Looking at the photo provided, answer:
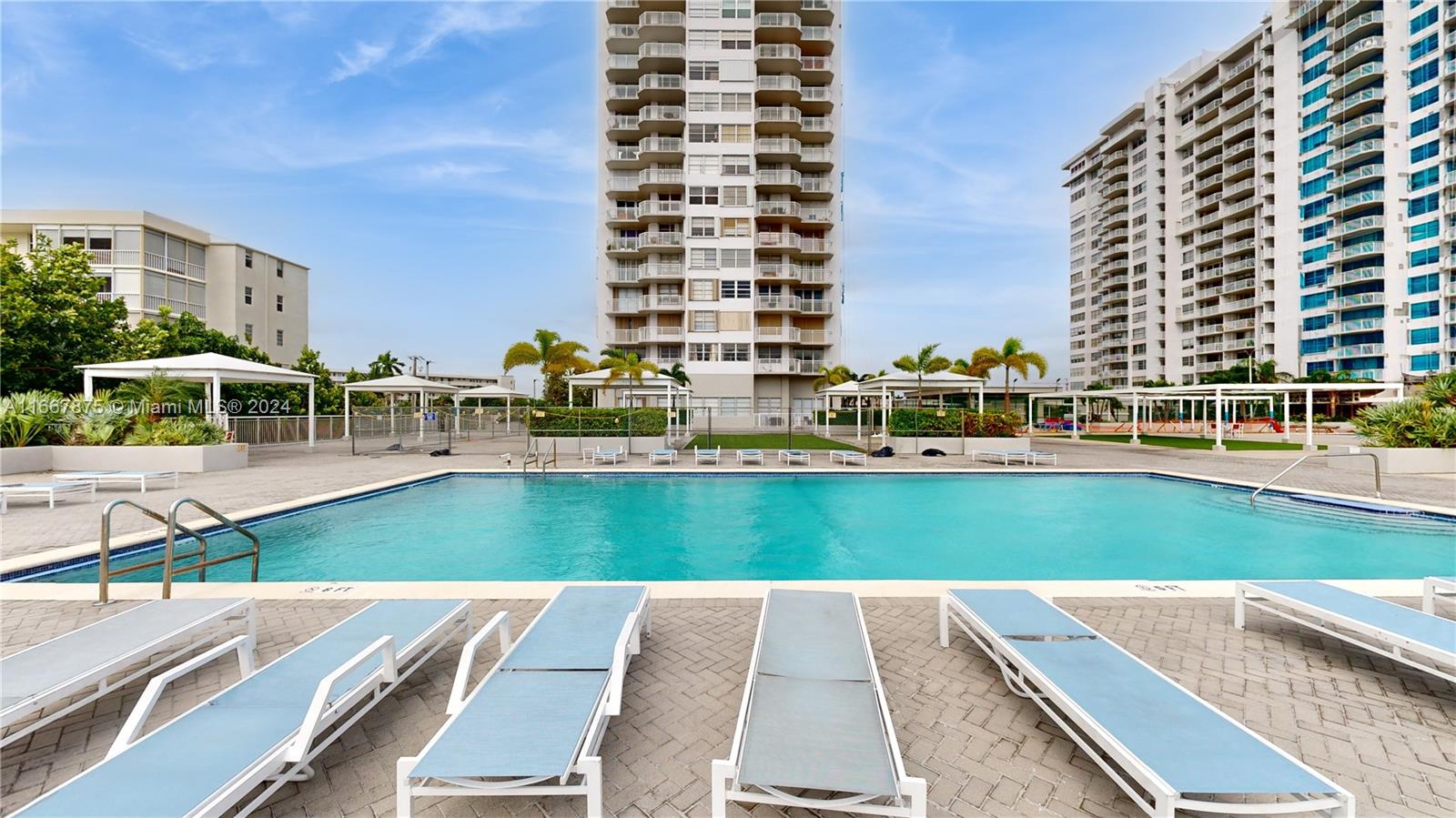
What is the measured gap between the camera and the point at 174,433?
14688 millimetres

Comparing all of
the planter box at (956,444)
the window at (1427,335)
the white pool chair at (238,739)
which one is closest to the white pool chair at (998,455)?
the planter box at (956,444)

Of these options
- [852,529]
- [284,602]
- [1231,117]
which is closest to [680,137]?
[852,529]

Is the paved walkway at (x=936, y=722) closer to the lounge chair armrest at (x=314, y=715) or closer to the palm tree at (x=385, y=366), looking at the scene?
the lounge chair armrest at (x=314, y=715)

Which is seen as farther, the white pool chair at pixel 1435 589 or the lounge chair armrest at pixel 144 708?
the white pool chair at pixel 1435 589

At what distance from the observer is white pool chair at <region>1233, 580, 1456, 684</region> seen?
3.46 m

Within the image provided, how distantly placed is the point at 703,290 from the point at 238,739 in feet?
131

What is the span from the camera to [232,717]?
261cm

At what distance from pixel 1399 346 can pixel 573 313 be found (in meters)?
65.4

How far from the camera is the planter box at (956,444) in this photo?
65.0 feet

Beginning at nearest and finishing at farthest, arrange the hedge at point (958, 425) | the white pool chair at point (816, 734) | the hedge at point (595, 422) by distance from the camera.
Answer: the white pool chair at point (816, 734), the hedge at point (958, 425), the hedge at point (595, 422)

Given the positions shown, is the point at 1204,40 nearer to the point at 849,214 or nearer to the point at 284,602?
the point at 849,214

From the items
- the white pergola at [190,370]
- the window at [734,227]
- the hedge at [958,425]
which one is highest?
the window at [734,227]

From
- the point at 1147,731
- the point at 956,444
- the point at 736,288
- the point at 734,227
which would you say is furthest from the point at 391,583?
the point at 734,227

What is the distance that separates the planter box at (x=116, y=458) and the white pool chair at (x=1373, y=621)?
66.1ft
